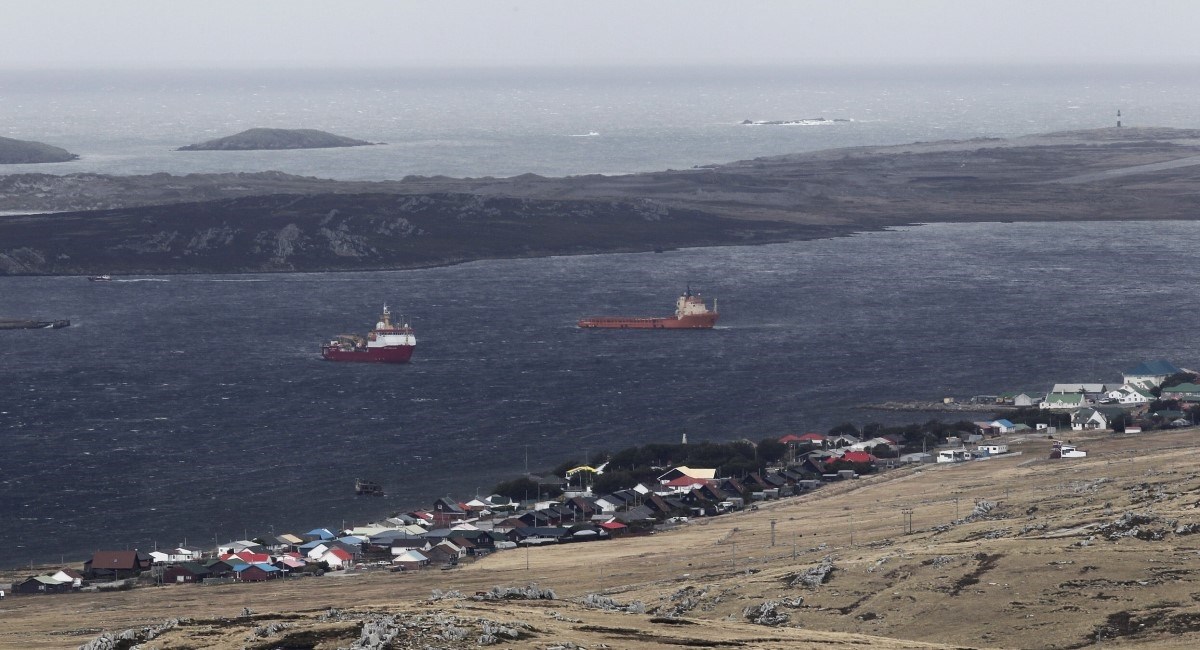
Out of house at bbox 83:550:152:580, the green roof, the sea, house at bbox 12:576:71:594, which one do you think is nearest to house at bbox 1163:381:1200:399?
the green roof

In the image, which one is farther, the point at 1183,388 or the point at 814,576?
the point at 1183,388

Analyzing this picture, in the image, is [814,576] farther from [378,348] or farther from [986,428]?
[378,348]

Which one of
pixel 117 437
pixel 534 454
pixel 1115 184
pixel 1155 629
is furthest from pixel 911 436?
pixel 1115 184

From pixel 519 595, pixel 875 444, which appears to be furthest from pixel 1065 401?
pixel 519 595

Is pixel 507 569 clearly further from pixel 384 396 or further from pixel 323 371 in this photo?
pixel 323 371

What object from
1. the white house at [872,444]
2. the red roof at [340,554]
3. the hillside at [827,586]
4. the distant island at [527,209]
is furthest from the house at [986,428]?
the distant island at [527,209]

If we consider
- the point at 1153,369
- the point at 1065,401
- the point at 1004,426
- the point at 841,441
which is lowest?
the point at 841,441

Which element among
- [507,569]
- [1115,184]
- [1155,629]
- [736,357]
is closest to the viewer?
[1155,629]
